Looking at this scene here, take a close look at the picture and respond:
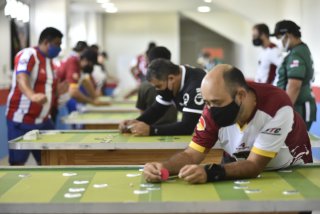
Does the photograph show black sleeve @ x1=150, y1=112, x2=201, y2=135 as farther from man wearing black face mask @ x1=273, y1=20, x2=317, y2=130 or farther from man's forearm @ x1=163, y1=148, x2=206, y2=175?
man wearing black face mask @ x1=273, y1=20, x2=317, y2=130

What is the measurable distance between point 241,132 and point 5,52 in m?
5.80

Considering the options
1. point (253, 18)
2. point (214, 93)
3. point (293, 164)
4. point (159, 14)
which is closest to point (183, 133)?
point (293, 164)

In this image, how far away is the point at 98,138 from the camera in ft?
12.7

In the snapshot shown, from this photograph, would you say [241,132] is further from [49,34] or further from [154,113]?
[49,34]

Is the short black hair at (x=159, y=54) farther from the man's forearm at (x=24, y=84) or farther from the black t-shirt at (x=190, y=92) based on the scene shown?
the man's forearm at (x=24, y=84)

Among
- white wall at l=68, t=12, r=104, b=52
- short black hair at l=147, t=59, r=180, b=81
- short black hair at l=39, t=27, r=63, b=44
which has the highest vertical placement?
white wall at l=68, t=12, r=104, b=52

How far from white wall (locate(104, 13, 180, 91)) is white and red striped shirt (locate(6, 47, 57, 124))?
12028 mm

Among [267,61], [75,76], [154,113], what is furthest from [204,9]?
[154,113]

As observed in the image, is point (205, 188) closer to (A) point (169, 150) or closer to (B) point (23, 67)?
(A) point (169, 150)

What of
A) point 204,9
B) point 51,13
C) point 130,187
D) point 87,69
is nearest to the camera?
point 130,187

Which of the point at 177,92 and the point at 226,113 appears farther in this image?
the point at 177,92

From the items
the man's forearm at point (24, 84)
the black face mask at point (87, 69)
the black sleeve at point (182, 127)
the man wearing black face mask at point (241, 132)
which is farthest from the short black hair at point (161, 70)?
the black face mask at point (87, 69)

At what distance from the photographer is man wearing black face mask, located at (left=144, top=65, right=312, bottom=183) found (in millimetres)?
2375

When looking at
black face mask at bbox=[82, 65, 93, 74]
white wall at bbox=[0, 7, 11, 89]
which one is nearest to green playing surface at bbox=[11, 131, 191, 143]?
black face mask at bbox=[82, 65, 93, 74]
